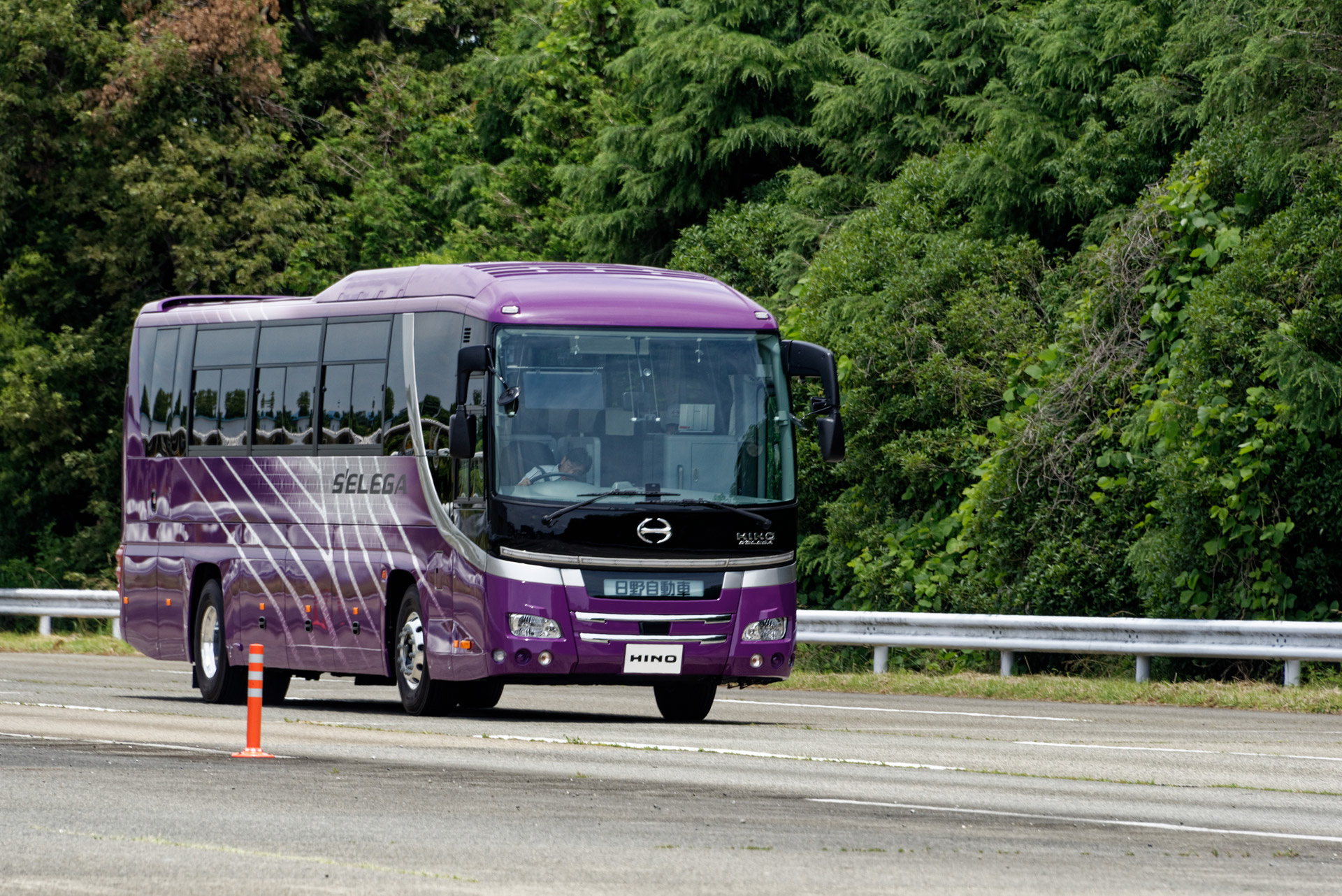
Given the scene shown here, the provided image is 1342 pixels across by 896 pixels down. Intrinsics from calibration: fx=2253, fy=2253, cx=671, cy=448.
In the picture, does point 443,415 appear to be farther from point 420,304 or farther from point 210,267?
point 210,267

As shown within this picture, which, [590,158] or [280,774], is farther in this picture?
[590,158]

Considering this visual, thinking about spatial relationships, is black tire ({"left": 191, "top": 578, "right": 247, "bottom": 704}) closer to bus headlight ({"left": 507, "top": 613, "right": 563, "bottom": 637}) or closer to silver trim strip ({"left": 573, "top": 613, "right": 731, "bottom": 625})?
bus headlight ({"left": 507, "top": 613, "right": 563, "bottom": 637})

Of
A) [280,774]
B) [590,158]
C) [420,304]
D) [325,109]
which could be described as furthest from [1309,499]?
[325,109]

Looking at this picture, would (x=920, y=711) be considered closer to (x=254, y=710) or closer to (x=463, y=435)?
(x=463, y=435)

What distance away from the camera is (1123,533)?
24.8 meters

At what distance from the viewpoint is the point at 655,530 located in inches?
671

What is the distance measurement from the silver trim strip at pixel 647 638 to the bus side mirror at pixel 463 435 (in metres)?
1.62

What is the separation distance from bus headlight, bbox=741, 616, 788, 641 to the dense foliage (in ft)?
21.8

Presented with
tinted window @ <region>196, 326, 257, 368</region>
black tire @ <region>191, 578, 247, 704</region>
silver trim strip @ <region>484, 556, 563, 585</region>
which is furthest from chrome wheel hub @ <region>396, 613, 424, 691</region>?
tinted window @ <region>196, 326, 257, 368</region>

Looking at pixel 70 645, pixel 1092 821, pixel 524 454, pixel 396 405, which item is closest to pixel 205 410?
pixel 396 405

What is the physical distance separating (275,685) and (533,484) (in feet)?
16.4

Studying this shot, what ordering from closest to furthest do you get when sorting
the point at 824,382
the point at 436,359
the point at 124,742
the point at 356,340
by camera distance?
the point at 124,742, the point at 436,359, the point at 824,382, the point at 356,340

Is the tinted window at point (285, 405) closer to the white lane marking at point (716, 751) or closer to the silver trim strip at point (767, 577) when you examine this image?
the silver trim strip at point (767, 577)

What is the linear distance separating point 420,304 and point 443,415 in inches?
48.1
